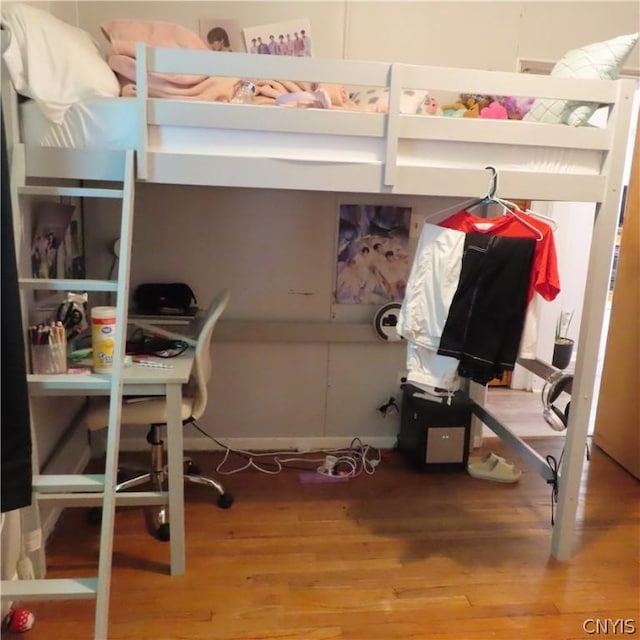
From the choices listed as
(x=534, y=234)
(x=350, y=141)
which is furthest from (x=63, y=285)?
(x=534, y=234)

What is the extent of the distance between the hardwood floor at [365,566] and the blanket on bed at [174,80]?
5.63 feet

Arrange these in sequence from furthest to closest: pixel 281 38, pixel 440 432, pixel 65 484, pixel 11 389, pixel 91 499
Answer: pixel 440 432
pixel 281 38
pixel 91 499
pixel 65 484
pixel 11 389

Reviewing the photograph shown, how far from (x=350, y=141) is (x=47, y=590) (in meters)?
1.61

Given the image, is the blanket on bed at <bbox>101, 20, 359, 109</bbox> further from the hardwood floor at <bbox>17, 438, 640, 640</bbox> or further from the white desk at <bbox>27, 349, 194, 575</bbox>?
the hardwood floor at <bbox>17, 438, 640, 640</bbox>

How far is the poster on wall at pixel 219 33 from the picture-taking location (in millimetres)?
2793

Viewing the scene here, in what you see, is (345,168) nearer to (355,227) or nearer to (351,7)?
(355,227)

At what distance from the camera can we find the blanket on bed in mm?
2037

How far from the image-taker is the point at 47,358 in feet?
6.11

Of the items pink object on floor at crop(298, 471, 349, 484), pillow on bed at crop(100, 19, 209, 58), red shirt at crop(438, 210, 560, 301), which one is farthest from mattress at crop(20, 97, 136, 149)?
pink object on floor at crop(298, 471, 349, 484)

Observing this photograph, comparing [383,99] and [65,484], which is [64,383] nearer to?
[65,484]

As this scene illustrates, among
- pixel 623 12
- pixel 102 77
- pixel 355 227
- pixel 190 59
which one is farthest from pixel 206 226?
pixel 623 12

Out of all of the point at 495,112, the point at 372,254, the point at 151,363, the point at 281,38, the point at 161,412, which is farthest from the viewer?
the point at 372,254

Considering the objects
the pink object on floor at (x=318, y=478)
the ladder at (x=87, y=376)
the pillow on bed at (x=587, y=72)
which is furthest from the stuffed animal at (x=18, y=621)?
the pillow on bed at (x=587, y=72)

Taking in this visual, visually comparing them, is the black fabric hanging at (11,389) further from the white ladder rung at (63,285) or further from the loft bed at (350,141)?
the loft bed at (350,141)
